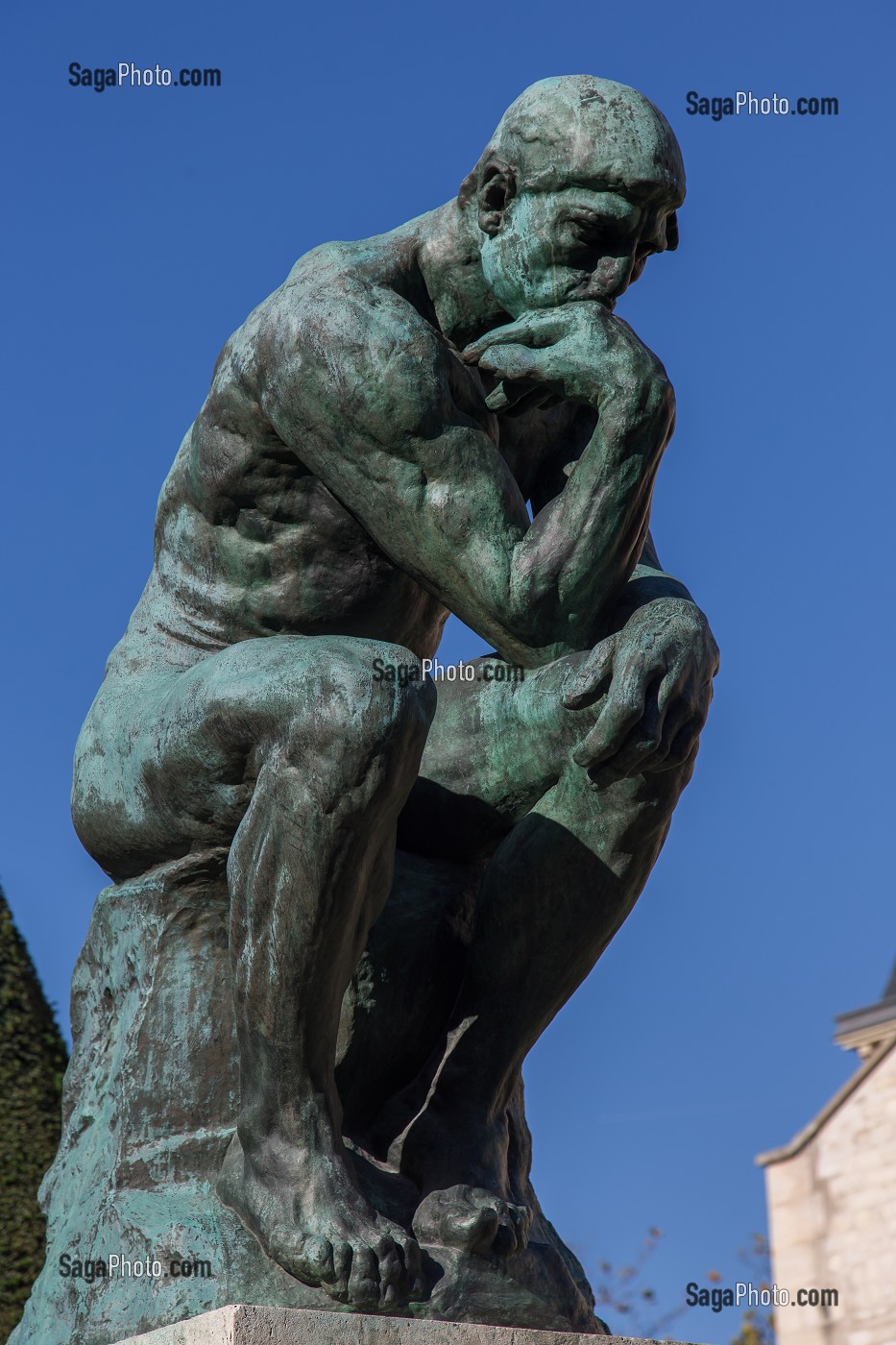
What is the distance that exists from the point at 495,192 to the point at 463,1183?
2.11 meters

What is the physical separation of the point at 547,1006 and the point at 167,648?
1.18 meters

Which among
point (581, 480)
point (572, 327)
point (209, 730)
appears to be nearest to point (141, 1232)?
point (209, 730)

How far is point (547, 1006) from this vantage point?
15.4 feet

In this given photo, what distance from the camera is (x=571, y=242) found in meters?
4.48

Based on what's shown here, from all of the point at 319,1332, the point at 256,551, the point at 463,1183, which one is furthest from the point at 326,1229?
the point at 256,551

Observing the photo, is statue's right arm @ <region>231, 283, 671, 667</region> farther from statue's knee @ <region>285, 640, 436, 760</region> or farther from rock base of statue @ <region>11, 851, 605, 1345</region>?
rock base of statue @ <region>11, 851, 605, 1345</region>

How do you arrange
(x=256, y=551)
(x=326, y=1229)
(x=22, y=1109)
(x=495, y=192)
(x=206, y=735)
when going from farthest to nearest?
(x=22, y=1109) → (x=256, y=551) → (x=495, y=192) → (x=206, y=735) → (x=326, y=1229)

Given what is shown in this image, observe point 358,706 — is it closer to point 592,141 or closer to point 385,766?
point 385,766

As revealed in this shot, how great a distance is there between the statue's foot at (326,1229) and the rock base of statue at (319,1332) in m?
0.09

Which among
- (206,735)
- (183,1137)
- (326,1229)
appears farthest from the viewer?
(183,1137)

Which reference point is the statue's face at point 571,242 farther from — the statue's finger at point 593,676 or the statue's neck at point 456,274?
the statue's finger at point 593,676

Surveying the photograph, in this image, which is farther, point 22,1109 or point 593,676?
point 22,1109

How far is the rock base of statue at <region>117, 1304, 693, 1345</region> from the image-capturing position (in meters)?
3.74

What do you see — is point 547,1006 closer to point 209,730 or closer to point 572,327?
point 209,730
